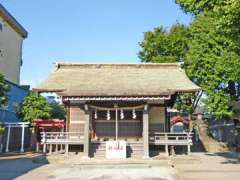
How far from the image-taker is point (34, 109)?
94.6 feet

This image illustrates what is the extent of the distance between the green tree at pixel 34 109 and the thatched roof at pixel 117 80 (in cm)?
553

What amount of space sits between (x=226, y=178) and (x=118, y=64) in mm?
14798

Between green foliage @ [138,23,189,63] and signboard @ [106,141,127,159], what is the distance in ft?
54.8

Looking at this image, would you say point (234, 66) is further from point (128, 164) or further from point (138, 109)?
point (128, 164)

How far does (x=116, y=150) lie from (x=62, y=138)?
370 cm

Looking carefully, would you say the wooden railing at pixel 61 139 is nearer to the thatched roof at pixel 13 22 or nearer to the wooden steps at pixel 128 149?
the wooden steps at pixel 128 149

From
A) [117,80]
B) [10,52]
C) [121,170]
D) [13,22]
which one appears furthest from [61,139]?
[13,22]

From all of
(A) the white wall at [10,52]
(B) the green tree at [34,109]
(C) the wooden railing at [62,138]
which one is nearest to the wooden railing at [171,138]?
(C) the wooden railing at [62,138]

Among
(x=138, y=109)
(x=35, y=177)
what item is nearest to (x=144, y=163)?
(x=138, y=109)

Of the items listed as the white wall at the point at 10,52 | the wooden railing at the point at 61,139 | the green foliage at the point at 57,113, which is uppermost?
the white wall at the point at 10,52

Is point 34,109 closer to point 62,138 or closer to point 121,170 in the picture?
point 62,138

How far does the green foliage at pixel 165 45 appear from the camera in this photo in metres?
33.9

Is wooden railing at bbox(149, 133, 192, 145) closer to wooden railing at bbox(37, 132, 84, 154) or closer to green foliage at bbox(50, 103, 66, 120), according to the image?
wooden railing at bbox(37, 132, 84, 154)

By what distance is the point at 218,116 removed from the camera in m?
26.8
